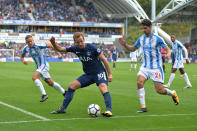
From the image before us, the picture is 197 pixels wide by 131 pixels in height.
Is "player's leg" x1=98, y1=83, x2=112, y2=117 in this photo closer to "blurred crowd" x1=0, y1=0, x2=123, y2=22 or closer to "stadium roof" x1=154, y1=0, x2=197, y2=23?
"stadium roof" x1=154, y1=0, x2=197, y2=23

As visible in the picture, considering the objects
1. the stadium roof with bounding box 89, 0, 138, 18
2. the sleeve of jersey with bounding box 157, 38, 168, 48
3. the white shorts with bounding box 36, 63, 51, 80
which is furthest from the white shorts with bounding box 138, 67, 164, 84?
the stadium roof with bounding box 89, 0, 138, 18

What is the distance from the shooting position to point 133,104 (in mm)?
11445

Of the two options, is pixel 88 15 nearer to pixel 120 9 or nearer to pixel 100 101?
pixel 120 9

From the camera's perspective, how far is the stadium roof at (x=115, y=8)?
68.0 meters

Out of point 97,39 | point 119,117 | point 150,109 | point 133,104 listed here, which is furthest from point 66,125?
point 97,39

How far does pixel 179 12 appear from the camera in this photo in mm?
57250

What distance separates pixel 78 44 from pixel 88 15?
66078mm

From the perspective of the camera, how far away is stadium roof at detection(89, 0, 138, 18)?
2677 inches

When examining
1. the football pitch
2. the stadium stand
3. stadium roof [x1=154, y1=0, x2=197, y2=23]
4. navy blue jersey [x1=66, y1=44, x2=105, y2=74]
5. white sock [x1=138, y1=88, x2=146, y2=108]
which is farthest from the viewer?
the stadium stand

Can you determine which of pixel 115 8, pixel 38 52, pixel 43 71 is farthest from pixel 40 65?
pixel 115 8

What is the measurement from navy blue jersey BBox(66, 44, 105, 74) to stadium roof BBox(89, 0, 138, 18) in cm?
5798

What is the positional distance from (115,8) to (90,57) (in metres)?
66.5

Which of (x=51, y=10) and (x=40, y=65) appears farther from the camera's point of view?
(x=51, y=10)

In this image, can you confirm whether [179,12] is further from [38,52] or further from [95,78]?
[95,78]
